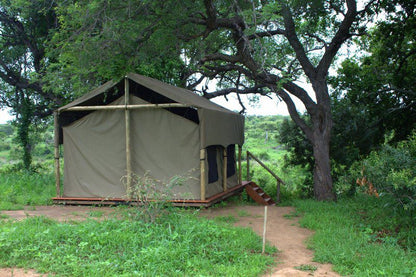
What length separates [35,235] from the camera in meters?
5.68

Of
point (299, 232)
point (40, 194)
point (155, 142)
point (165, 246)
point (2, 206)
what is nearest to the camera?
point (165, 246)

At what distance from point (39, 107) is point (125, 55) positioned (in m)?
10.1

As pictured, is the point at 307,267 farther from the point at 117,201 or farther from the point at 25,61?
the point at 25,61

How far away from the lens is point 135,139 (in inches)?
376

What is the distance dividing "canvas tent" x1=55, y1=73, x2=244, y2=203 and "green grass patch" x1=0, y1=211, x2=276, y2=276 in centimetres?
284

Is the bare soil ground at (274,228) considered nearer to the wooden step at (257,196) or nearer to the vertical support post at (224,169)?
the vertical support post at (224,169)

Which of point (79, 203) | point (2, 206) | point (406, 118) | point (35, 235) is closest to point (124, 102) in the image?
point (79, 203)

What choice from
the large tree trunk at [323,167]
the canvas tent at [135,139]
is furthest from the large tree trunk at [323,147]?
the canvas tent at [135,139]

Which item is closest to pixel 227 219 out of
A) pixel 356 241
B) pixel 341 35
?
pixel 356 241

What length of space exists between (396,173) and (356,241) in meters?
1.26

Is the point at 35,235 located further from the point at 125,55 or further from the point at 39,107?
the point at 39,107

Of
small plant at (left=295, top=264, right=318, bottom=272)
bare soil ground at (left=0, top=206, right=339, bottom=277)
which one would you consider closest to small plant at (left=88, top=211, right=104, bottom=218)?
bare soil ground at (left=0, top=206, right=339, bottom=277)

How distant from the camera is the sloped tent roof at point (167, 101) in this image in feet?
29.5

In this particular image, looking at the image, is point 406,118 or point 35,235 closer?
point 35,235
